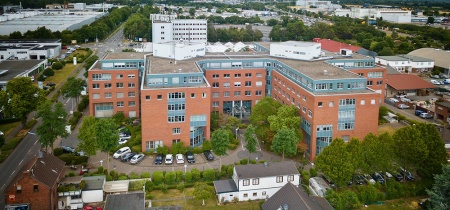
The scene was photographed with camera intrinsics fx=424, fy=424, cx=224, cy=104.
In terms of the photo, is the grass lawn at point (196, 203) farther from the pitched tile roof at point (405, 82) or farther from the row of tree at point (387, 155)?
the pitched tile roof at point (405, 82)

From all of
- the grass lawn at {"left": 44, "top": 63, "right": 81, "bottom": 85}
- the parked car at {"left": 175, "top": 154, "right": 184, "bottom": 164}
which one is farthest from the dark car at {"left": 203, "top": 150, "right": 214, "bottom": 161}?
the grass lawn at {"left": 44, "top": 63, "right": 81, "bottom": 85}

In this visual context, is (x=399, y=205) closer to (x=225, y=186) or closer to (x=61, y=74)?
(x=225, y=186)

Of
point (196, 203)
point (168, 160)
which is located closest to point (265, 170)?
point (196, 203)

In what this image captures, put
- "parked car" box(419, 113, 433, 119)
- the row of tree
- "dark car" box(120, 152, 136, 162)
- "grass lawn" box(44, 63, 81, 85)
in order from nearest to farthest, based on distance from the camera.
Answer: the row of tree < "dark car" box(120, 152, 136, 162) < "parked car" box(419, 113, 433, 119) < "grass lawn" box(44, 63, 81, 85)

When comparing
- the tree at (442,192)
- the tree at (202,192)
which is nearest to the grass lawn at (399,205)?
the tree at (442,192)

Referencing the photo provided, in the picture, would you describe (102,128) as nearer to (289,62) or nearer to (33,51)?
(289,62)

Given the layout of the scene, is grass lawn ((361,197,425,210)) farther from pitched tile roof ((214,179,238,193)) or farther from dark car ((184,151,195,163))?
dark car ((184,151,195,163))
